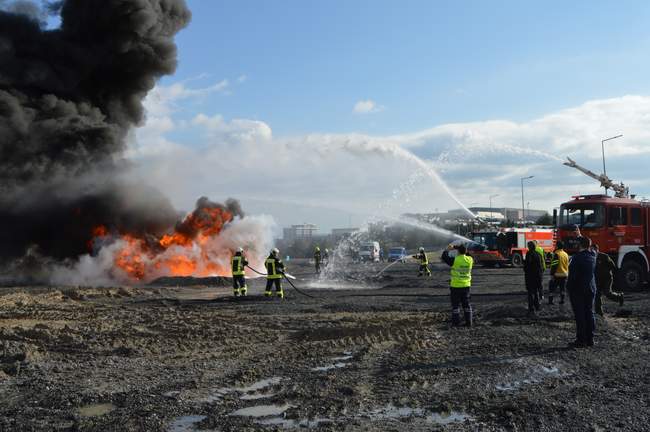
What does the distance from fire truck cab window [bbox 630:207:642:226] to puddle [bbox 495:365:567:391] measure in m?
12.1

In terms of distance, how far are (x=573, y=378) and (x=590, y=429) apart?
206 centimetres

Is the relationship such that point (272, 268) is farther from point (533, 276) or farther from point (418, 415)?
point (418, 415)

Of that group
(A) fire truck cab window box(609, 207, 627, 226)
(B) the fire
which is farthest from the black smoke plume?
(A) fire truck cab window box(609, 207, 627, 226)

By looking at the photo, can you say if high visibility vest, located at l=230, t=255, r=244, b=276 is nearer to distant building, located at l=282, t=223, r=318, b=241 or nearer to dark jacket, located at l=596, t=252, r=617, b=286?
dark jacket, located at l=596, t=252, r=617, b=286

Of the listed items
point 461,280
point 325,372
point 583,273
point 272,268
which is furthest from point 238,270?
point 583,273

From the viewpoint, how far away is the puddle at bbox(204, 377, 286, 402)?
264 inches

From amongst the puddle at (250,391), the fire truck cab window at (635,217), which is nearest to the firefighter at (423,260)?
the fire truck cab window at (635,217)

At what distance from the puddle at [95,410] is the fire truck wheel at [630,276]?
16029mm

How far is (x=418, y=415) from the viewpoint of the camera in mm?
5867

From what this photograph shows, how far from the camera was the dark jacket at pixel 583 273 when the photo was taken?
9.23 m

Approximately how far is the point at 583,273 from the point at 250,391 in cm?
549

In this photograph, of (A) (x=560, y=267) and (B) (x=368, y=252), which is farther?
(B) (x=368, y=252)

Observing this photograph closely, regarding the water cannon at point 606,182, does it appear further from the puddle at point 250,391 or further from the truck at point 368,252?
the truck at point 368,252

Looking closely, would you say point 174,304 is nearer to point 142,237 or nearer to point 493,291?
point 493,291
